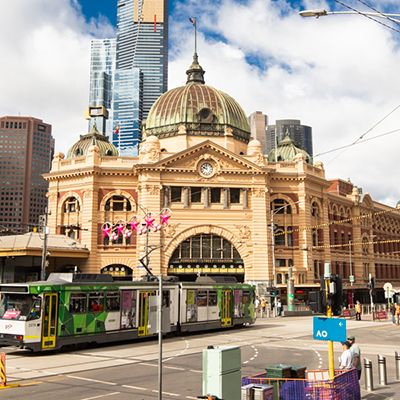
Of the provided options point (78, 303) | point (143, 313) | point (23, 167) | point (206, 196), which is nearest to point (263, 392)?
point (78, 303)

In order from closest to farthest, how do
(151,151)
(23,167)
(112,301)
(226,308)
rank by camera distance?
(112,301) < (226,308) < (151,151) < (23,167)

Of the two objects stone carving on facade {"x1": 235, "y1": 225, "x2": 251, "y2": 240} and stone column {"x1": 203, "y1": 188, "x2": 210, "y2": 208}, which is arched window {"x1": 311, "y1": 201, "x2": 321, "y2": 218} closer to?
stone carving on facade {"x1": 235, "y1": 225, "x2": 251, "y2": 240}

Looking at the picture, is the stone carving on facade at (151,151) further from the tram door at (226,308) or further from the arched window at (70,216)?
the tram door at (226,308)

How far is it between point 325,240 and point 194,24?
38356 mm

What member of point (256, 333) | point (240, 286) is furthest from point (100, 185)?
point (256, 333)

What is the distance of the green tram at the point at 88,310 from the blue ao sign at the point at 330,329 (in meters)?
8.67

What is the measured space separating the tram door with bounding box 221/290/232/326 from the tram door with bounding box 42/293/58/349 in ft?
45.1

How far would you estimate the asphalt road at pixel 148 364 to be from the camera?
15.4 m

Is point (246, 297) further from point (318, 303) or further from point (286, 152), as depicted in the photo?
point (286, 152)

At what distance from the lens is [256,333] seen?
1319 inches

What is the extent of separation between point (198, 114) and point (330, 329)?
175 ft

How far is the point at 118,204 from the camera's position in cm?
5825

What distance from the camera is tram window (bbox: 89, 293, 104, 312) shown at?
83.7ft

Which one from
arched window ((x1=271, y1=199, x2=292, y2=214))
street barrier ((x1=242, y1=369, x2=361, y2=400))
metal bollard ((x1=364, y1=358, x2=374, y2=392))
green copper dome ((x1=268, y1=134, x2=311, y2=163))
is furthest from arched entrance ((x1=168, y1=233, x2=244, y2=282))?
street barrier ((x1=242, y1=369, x2=361, y2=400))
